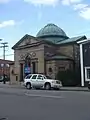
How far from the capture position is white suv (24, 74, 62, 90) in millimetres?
31938

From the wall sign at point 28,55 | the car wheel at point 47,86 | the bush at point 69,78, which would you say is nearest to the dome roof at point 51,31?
the wall sign at point 28,55

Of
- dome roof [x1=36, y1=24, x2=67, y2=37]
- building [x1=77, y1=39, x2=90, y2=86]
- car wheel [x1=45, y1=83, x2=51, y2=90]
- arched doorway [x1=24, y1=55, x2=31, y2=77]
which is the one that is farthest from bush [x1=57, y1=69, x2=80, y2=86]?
dome roof [x1=36, y1=24, x2=67, y2=37]

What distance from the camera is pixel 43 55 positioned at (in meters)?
47.6

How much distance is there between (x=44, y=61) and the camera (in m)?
47.2

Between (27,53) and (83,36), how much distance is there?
10.7 m

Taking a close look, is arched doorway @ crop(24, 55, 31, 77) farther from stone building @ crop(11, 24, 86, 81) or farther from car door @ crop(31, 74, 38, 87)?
car door @ crop(31, 74, 38, 87)

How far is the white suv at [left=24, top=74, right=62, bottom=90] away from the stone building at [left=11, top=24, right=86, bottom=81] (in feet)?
37.0

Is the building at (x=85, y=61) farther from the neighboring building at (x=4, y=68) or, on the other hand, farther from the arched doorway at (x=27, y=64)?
the neighboring building at (x=4, y=68)

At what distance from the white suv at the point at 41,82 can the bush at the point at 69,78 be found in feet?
32.2

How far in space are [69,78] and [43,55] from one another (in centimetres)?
708

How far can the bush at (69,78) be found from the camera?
43.0 metres

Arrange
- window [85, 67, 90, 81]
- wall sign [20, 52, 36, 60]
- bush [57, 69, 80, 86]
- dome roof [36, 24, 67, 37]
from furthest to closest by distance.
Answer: dome roof [36, 24, 67, 37] → wall sign [20, 52, 36, 60] → bush [57, 69, 80, 86] → window [85, 67, 90, 81]

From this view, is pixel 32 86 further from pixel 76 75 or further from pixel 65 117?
pixel 65 117

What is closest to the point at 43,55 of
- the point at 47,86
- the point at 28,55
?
the point at 28,55
